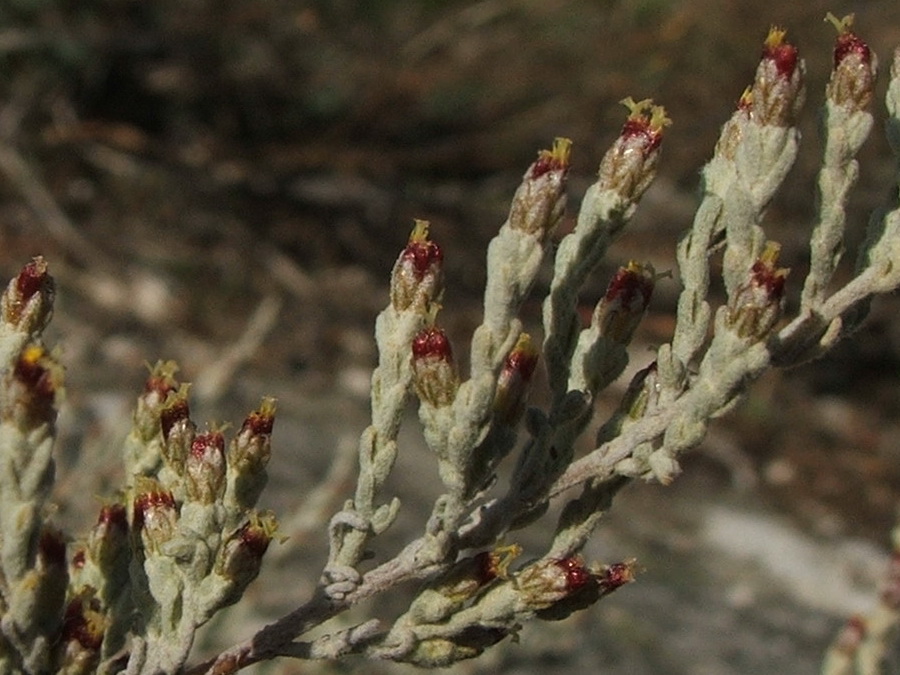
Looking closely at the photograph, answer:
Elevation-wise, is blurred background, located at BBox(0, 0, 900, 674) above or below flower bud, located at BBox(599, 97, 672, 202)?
above

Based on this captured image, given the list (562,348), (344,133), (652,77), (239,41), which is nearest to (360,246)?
(344,133)

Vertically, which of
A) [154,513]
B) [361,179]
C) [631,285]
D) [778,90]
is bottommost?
[154,513]

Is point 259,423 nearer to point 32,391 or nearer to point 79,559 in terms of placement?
point 32,391

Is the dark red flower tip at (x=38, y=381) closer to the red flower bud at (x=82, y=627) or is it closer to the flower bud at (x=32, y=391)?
the flower bud at (x=32, y=391)

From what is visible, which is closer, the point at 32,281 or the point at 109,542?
the point at 32,281

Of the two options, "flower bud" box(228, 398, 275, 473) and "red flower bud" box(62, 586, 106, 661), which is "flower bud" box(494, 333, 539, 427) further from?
"red flower bud" box(62, 586, 106, 661)

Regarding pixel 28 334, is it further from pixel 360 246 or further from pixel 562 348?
pixel 360 246

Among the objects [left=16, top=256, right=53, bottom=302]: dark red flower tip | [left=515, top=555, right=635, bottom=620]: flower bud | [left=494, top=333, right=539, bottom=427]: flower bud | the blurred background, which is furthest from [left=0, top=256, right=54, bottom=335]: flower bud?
the blurred background

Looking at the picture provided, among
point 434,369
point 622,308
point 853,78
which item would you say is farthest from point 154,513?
point 853,78
